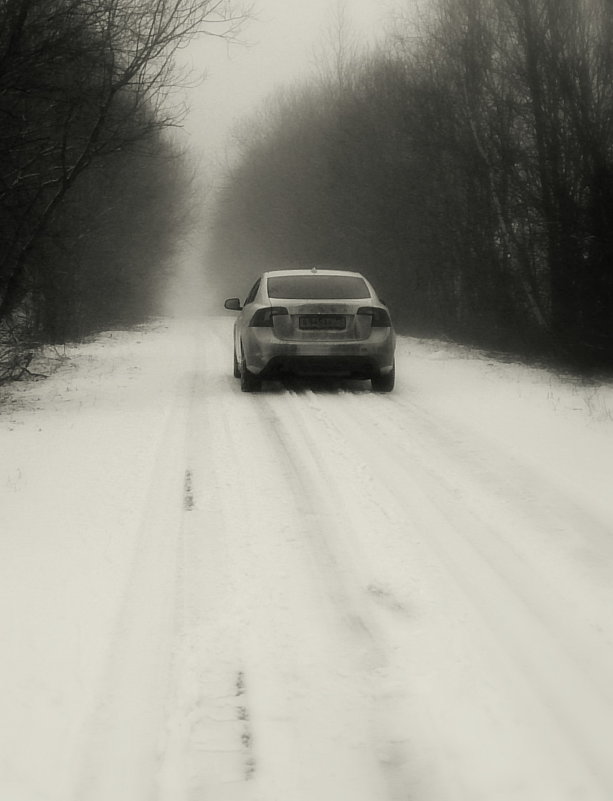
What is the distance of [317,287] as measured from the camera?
38.3ft

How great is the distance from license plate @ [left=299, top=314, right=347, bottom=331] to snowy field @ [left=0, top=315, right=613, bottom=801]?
286cm

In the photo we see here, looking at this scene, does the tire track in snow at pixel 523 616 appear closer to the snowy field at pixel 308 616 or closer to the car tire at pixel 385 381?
the snowy field at pixel 308 616

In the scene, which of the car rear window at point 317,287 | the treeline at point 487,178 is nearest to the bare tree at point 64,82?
the car rear window at point 317,287

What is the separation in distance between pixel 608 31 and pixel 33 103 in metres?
9.09

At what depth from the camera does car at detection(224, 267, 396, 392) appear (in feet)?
36.4

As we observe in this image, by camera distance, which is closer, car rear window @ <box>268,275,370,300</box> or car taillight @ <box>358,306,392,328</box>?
car taillight @ <box>358,306,392,328</box>

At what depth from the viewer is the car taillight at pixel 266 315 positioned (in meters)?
11.1

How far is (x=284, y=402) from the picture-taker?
1045 centimetres

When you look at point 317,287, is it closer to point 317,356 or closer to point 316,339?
point 316,339

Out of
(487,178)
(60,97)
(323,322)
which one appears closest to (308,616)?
(323,322)

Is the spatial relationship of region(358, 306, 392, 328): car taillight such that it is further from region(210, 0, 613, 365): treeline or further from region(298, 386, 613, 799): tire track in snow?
region(298, 386, 613, 799): tire track in snow

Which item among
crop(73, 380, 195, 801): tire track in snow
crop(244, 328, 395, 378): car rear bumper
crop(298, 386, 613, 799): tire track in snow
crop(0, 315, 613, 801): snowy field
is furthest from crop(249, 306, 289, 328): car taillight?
crop(73, 380, 195, 801): tire track in snow

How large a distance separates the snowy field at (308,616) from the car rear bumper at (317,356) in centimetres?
263

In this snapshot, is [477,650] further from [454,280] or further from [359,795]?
[454,280]
